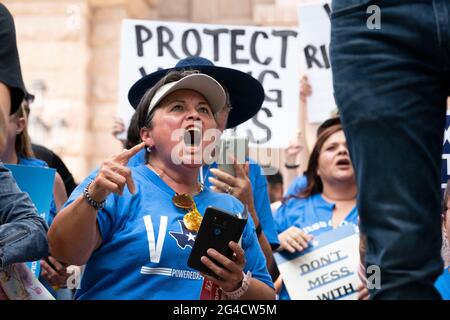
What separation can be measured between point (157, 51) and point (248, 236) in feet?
8.53

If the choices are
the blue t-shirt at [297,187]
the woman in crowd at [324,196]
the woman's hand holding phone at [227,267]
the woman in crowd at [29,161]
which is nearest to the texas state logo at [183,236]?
the woman's hand holding phone at [227,267]

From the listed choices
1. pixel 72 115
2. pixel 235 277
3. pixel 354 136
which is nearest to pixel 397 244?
pixel 354 136

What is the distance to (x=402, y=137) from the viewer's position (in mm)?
1857

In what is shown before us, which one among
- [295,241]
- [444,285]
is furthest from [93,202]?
[295,241]

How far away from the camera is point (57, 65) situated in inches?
386

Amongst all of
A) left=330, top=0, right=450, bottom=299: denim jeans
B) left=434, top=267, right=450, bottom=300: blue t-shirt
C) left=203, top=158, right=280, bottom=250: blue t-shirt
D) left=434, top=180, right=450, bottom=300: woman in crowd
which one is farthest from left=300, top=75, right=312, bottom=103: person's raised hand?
left=330, top=0, right=450, bottom=299: denim jeans

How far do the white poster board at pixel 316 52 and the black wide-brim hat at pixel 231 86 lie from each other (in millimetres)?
1980

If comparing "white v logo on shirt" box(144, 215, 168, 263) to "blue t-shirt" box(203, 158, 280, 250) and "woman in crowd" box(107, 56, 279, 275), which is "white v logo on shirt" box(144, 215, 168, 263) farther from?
"blue t-shirt" box(203, 158, 280, 250)

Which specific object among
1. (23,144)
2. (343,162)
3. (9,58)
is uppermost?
(9,58)

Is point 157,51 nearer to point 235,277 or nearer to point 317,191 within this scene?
point 317,191

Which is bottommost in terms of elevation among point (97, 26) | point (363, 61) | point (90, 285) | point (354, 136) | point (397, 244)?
point (90, 285)

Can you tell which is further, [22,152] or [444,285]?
[22,152]

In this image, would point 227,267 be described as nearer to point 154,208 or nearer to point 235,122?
point 154,208

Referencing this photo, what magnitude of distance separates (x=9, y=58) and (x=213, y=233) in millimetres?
990
